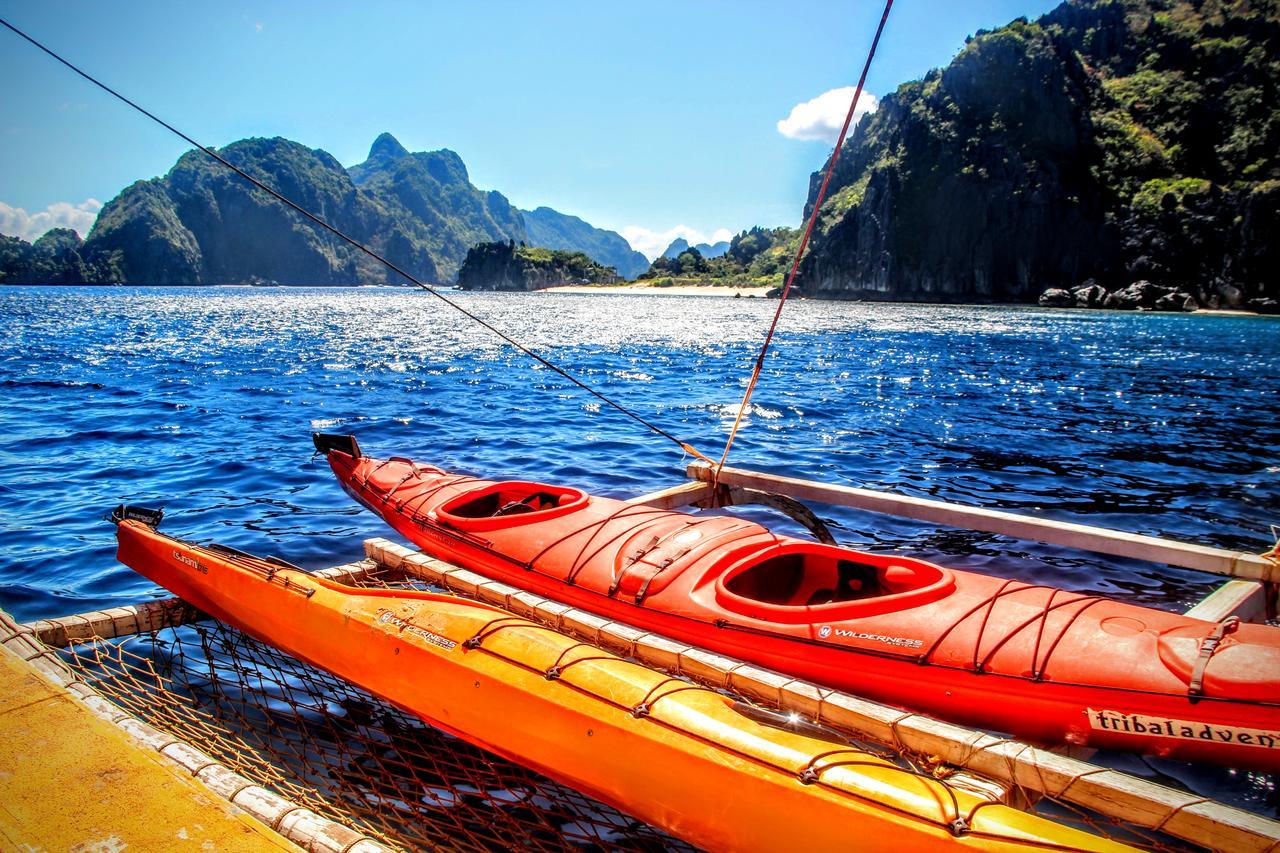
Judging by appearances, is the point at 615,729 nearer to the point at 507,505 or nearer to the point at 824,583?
the point at 824,583

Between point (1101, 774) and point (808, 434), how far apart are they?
12.4 m

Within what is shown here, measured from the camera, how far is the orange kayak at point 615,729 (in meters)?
2.93

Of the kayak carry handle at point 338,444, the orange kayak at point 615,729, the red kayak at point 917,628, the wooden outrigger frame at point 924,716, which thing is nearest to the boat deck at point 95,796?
the wooden outrigger frame at point 924,716

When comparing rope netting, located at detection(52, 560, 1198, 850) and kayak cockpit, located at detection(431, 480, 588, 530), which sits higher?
kayak cockpit, located at detection(431, 480, 588, 530)

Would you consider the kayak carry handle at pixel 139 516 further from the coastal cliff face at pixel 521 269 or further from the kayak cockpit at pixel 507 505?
the coastal cliff face at pixel 521 269

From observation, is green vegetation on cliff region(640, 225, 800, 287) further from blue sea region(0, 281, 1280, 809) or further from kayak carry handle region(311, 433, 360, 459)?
kayak carry handle region(311, 433, 360, 459)

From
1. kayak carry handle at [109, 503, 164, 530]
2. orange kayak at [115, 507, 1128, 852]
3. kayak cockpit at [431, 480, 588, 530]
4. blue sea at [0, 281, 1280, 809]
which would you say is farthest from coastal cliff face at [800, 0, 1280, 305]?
kayak carry handle at [109, 503, 164, 530]

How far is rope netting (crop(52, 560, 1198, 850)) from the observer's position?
3.92 m

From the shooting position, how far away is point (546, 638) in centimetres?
438

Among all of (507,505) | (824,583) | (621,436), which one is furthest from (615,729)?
(621,436)

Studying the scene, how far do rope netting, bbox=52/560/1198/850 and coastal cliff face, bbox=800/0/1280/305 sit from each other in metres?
87.9

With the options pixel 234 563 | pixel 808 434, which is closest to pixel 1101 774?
pixel 234 563

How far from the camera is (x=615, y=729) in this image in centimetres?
362

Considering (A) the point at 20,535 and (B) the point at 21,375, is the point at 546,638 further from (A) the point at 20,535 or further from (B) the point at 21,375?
(B) the point at 21,375
